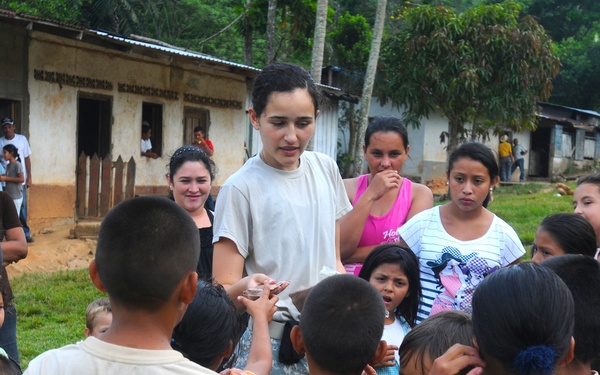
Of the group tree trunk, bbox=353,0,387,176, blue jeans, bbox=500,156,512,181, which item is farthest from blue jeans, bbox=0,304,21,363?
blue jeans, bbox=500,156,512,181

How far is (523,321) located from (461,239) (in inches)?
67.1

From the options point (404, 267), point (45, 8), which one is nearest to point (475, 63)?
point (45, 8)

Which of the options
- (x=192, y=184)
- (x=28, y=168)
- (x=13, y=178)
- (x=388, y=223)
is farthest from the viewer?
(x=28, y=168)

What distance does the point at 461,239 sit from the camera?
366 centimetres

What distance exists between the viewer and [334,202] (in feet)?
10.4

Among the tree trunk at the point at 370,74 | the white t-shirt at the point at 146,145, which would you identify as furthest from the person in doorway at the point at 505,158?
the white t-shirt at the point at 146,145

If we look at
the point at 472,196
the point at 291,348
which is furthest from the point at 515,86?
the point at 291,348

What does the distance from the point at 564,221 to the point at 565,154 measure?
94.5ft

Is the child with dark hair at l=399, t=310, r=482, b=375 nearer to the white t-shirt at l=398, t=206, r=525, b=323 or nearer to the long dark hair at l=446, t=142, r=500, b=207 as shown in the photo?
the white t-shirt at l=398, t=206, r=525, b=323

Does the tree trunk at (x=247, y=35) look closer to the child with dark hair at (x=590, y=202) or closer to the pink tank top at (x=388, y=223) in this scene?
the pink tank top at (x=388, y=223)

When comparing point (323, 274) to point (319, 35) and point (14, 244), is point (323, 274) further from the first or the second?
point (319, 35)

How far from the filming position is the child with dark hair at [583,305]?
95.2 inches

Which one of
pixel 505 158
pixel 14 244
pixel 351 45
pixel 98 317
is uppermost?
pixel 351 45

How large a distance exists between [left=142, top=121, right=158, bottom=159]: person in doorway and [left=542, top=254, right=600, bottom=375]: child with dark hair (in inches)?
484
